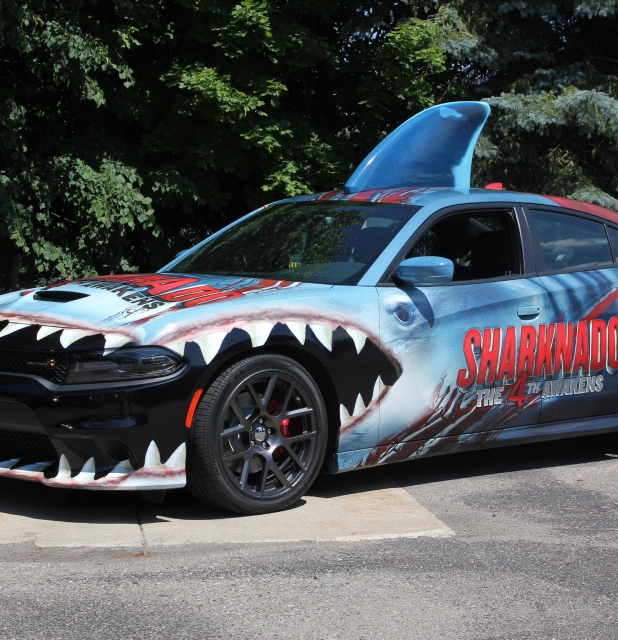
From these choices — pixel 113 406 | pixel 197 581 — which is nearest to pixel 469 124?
pixel 113 406

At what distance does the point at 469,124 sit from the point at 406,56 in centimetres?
926

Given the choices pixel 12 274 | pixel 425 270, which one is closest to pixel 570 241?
pixel 425 270

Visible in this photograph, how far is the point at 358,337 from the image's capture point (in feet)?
16.1

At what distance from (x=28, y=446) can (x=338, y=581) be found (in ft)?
5.16

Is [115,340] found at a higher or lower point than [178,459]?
higher

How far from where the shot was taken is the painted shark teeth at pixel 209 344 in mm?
4430

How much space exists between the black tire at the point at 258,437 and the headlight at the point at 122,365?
244mm

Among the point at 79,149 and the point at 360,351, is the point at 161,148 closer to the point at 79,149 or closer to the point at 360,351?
Result: the point at 79,149

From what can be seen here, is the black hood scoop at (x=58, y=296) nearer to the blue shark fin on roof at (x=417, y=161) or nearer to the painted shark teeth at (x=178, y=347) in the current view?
the painted shark teeth at (x=178, y=347)

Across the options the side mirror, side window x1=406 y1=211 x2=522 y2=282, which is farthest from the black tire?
side window x1=406 y1=211 x2=522 y2=282

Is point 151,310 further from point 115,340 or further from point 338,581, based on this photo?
point 338,581

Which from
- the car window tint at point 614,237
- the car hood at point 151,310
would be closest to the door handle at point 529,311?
the car window tint at point 614,237

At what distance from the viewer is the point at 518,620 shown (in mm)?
3475

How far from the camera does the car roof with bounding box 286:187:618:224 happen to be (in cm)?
562
